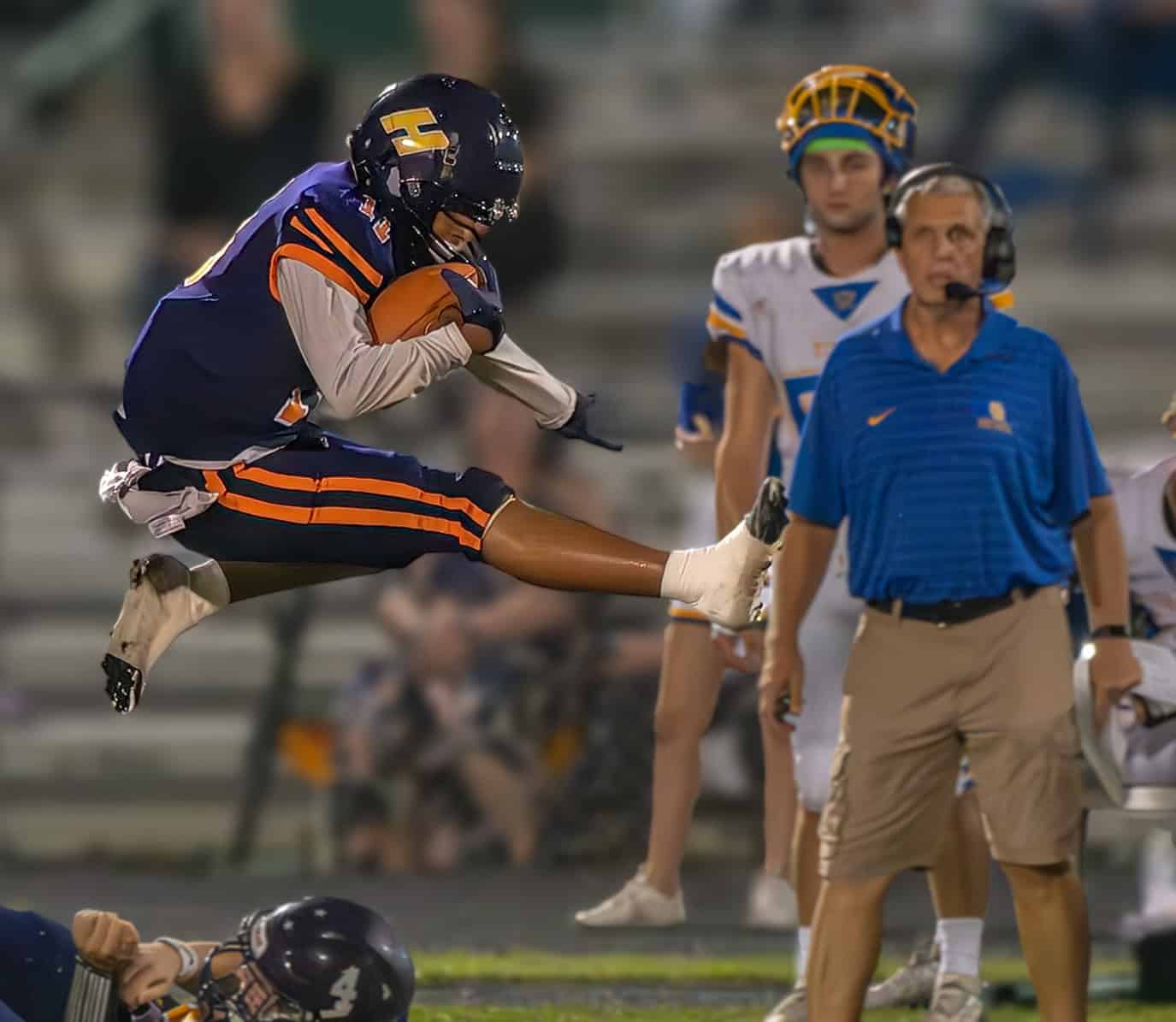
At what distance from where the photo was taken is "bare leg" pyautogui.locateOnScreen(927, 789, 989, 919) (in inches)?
243

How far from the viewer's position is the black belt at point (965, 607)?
18.2 ft

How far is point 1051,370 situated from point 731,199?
24.1 ft

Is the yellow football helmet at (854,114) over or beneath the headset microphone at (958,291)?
over

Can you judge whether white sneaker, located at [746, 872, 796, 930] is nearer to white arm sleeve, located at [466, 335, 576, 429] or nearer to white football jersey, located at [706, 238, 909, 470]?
white football jersey, located at [706, 238, 909, 470]

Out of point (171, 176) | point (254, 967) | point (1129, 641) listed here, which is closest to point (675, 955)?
point (1129, 641)

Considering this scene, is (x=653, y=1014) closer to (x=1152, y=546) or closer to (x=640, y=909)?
(x=640, y=909)

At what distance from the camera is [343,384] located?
5.42 metres

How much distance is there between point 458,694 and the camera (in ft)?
30.8

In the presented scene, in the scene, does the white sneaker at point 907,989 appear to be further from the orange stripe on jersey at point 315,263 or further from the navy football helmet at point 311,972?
the orange stripe on jersey at point 315,263

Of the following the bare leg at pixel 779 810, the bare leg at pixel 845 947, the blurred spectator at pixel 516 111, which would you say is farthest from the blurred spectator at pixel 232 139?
the bare leg at pixel 845 947

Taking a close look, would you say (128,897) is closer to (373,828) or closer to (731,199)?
(373,828)

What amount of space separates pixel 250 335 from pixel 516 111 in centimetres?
586

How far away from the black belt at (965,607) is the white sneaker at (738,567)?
13.3 inches

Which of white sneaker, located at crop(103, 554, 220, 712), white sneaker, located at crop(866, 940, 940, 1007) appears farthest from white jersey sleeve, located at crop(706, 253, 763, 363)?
white sneaker, located at crop(866, 940, 940, 1007)
